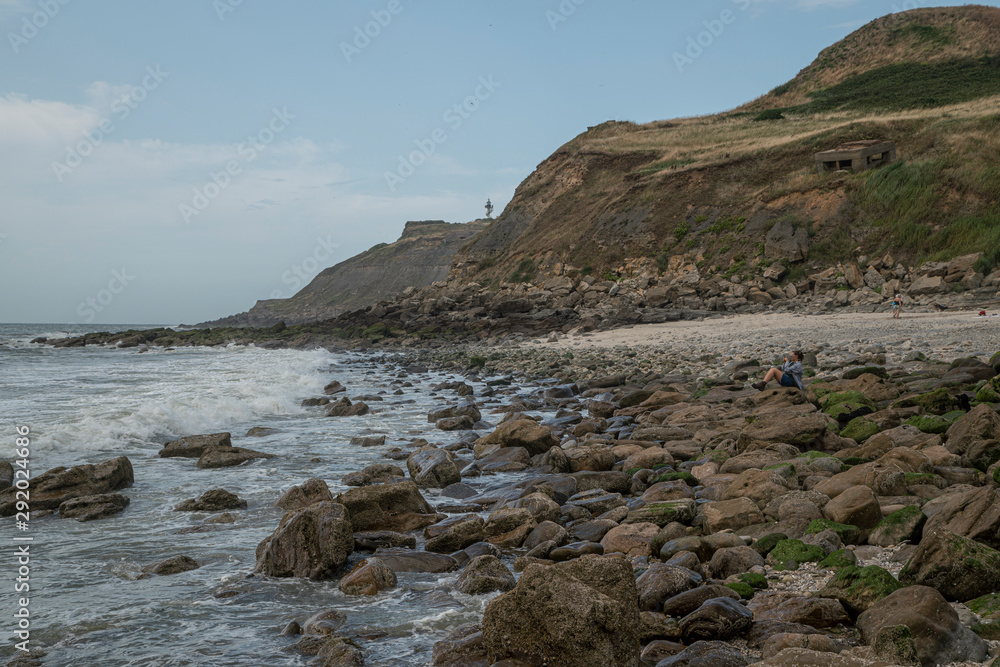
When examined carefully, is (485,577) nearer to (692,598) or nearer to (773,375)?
(692,598)

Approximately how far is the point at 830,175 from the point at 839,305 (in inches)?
490

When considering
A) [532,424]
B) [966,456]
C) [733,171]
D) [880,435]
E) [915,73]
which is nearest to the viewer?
[966,456]

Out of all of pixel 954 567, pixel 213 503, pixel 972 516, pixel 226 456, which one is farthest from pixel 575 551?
pixel 226 456

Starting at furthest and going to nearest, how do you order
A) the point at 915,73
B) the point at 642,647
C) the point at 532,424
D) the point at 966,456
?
1. the point at 915,73
2. the point at 532,424
3. the point at 966,456
4. the point at 642,647

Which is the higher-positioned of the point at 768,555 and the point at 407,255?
the point at 407,255

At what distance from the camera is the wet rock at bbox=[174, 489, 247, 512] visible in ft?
26.1

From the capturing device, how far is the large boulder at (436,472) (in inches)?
359

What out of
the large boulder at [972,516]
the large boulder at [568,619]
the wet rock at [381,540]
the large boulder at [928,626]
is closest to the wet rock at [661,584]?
the large boulder at [568,619]

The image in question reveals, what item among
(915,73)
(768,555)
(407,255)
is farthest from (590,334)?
(407,255)

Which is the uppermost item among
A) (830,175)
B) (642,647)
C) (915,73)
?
(915,73)

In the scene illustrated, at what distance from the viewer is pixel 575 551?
5980mm

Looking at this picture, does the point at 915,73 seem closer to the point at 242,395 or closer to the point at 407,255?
the point at 242,395

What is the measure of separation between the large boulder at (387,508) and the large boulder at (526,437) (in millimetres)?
3090

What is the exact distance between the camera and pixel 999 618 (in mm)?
3689
